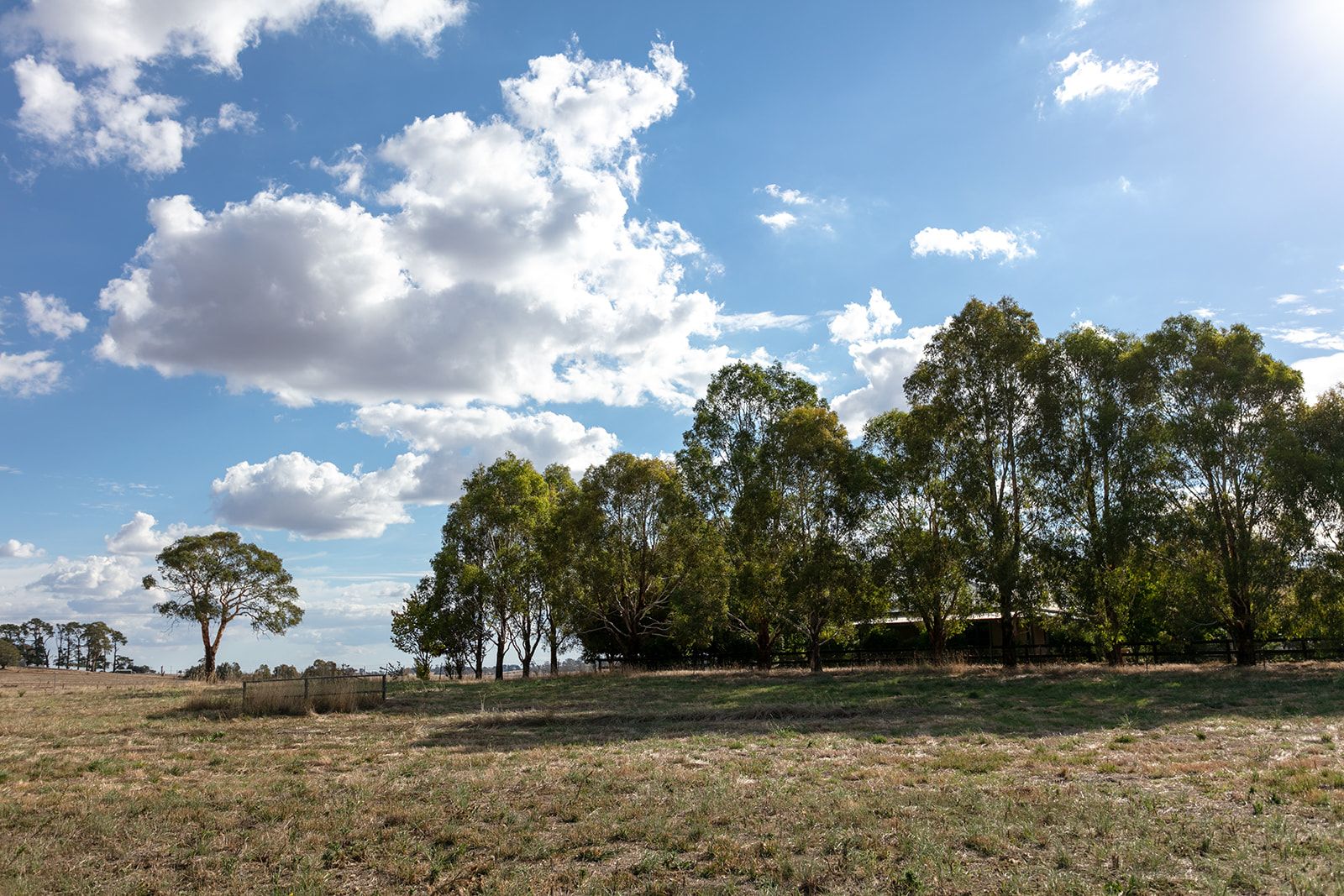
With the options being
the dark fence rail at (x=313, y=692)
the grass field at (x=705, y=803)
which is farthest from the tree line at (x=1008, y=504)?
the dark fence rail at (x=313, y=692)

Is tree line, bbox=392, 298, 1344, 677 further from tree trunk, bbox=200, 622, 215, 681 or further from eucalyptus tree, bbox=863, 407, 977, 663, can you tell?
tree trunk, bbox=200, 622, 215, 681

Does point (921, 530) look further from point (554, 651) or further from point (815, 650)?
point (554, 651)

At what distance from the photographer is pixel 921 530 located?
4394cm

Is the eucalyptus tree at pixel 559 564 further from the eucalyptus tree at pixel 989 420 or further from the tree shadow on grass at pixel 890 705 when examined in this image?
the eucalyptus tree at pixel 989 420

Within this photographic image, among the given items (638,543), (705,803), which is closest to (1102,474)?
(638,543)

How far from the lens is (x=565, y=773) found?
14648 mm

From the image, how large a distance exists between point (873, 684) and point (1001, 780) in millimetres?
21777

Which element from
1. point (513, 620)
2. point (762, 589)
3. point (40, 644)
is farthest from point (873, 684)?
point (40, 644)

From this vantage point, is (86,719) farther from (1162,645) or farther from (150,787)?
(1162,645)

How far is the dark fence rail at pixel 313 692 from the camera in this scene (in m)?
28.5

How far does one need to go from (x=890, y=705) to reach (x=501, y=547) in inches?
1567

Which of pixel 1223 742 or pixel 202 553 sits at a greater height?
pixel 202 553

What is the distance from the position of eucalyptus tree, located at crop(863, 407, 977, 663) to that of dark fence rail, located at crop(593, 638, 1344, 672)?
7.85 ft

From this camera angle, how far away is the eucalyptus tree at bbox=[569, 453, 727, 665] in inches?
2031
